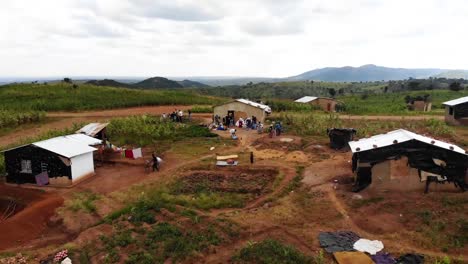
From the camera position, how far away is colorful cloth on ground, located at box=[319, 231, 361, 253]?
12758mm

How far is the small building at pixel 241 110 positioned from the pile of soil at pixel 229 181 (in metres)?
13.1

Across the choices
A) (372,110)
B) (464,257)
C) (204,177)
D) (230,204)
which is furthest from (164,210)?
(372,110)

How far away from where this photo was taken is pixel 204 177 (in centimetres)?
2055

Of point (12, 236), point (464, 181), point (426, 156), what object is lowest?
point (12, 236)

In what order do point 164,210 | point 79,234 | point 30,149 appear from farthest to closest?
1. point 30,149
2. point 164,210
3. point 79,234

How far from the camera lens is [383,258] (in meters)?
12.2

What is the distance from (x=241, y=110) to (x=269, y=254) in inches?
898

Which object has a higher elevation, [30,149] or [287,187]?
[30,149]

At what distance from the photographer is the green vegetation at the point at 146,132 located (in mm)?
29286

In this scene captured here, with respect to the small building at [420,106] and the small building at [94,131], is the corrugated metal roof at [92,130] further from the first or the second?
the small building at [420,106]

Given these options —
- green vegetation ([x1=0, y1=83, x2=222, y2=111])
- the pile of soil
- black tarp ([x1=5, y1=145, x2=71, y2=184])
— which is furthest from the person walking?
green vegetation ([x1=0, y1=83, x2=222, y2=111])

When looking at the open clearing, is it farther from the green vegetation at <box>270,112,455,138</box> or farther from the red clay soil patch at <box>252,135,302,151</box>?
the green vegetation at <box>270,112,455,138</box>

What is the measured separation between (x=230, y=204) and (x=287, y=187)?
2982mm

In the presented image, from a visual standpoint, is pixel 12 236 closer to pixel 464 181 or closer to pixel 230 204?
pixel 230 204
